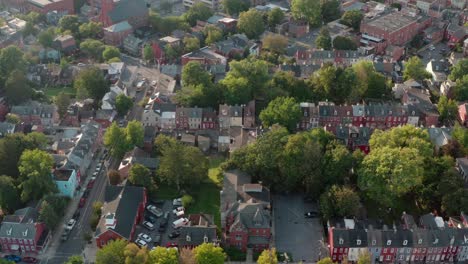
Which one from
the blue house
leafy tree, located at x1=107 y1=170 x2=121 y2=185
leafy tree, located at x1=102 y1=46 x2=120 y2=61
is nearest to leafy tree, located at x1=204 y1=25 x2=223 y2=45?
leafy tree, located at x1=102 y1=46 x2=120 y2=61

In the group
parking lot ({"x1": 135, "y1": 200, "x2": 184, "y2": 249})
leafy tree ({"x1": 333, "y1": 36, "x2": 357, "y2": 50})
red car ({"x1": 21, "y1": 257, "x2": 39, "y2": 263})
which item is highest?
leafy tree ({"x1": 333, "y1": 36, "x2": 357, "y2": 50})

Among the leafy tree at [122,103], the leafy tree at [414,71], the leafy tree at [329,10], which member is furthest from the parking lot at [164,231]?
the leafy tree at [329,10]

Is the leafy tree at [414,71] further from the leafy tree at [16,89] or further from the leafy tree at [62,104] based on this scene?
the leafy tree at [16,89]

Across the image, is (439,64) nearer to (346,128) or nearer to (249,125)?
(346,128)

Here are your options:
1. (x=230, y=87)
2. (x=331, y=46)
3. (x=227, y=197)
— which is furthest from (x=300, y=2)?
(x=227, y=197)

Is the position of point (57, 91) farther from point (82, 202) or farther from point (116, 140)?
point (82, 202)

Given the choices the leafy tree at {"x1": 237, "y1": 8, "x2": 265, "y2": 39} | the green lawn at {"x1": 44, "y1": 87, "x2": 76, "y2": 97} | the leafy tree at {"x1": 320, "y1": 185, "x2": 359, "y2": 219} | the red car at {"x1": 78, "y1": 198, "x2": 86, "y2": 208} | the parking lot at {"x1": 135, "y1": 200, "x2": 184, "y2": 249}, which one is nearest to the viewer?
the leafy tree at {"x1": 320, "y1": 185, "x2": 359, "y2": 219}

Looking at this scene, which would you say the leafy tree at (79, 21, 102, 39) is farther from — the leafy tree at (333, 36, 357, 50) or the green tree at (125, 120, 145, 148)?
the leafy tree at (333, 36, 357, 50)

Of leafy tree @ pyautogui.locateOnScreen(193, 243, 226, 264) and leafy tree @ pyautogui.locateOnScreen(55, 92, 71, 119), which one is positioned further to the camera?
leafy tree @ pyautogui.locateOnScreen(55, 92, 71, 119)
